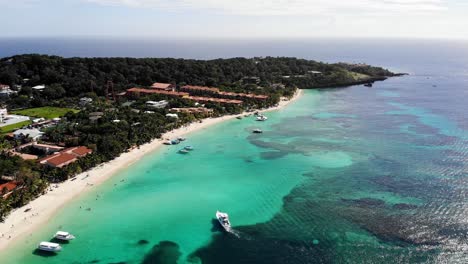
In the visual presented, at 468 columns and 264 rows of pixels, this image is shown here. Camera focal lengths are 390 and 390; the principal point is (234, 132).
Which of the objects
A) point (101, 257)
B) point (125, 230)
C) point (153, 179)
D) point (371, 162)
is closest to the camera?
point (101, 257)

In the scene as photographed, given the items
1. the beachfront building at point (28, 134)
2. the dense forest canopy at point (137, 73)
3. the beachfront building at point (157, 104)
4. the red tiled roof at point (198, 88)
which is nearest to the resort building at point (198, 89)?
the red tiled roof at point (198, 88)

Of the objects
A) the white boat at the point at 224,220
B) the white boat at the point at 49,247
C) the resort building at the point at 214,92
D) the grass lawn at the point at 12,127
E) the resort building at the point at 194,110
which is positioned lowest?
the white boat at the point at 49,247

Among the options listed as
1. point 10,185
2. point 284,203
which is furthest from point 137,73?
point 284,203

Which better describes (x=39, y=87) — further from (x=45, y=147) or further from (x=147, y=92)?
(x=45, y=147)

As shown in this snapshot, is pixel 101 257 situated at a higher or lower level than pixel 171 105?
lower

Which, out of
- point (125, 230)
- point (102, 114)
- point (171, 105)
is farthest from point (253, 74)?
point (125, 230)

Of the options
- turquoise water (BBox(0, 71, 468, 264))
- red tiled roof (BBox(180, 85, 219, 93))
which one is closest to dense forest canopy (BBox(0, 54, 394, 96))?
red tiled roof (BBox(180, 85, 219, 93))

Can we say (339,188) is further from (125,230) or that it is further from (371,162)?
(125,230)

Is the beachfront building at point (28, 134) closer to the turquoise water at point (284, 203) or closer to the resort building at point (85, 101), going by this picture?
the turquoise water at point (284, 203)
